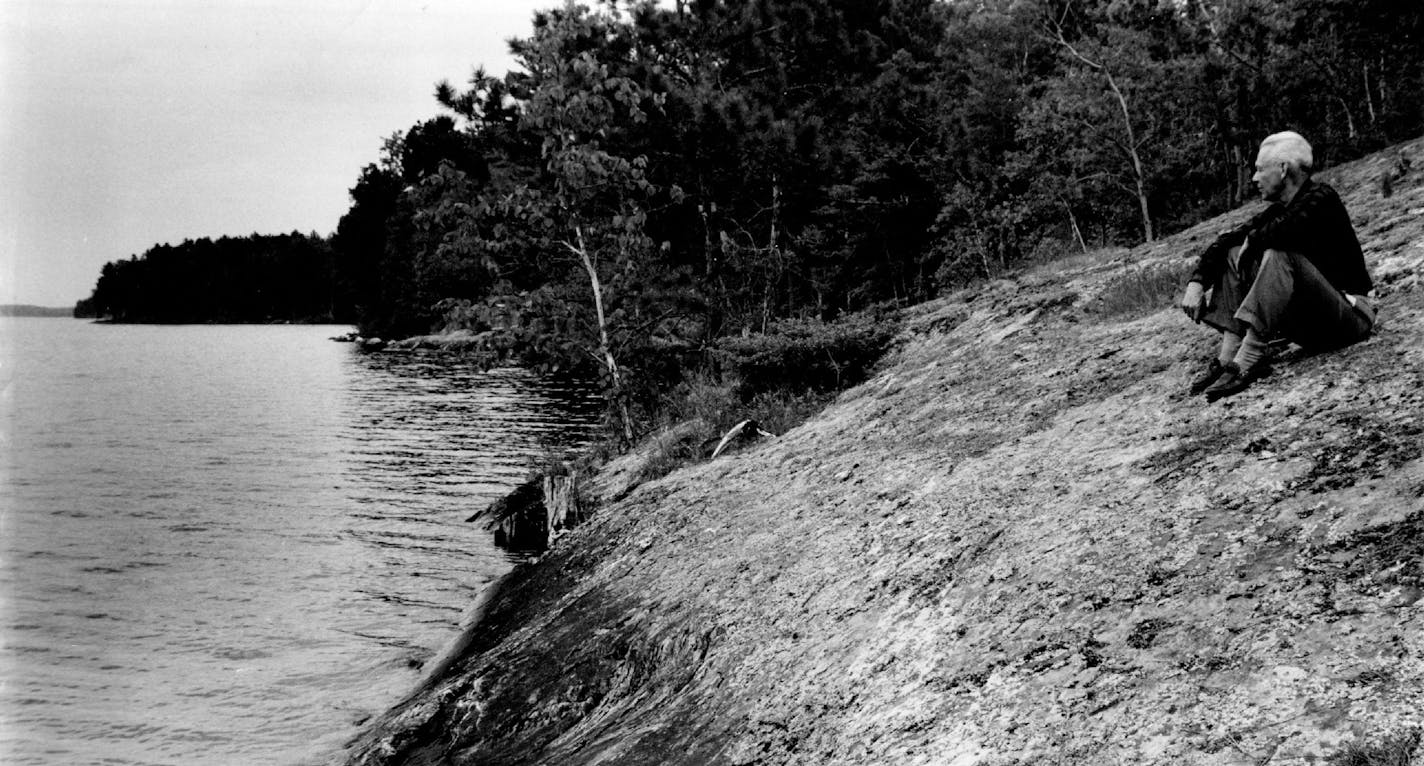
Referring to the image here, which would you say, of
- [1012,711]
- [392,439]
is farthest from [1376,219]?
[392,439]

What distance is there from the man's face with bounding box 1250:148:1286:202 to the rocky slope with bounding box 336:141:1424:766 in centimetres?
113

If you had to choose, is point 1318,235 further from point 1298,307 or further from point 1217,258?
point 1217,258

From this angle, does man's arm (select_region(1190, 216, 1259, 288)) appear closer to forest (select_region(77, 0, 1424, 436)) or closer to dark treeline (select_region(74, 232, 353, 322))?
forest (select_region(77, 0, 1424, 436))

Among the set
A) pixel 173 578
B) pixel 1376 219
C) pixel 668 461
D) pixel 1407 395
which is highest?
→ pixel 1376 219

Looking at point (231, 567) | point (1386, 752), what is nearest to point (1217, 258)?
point (1386, 752)

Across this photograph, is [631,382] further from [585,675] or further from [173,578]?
[585,675]

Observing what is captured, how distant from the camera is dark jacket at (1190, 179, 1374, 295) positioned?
18.4 feet

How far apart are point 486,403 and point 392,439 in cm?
1041

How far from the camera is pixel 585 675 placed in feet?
23.4

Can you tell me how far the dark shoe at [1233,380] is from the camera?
5.90 meters

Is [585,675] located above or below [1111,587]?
below

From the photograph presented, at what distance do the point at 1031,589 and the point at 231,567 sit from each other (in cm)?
1434

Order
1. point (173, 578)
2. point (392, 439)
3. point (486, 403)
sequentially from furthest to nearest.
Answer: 1. point (486, 403)
2. point (392, 439)
3. point (173, 578)

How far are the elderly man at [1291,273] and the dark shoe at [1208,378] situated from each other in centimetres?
5
